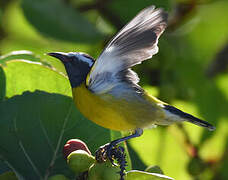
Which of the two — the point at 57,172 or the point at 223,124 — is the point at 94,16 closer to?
the point at 223,124

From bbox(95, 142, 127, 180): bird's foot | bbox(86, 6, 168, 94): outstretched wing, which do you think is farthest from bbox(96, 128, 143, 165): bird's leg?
bbox(86, 6, 168, 94): outstretched wing

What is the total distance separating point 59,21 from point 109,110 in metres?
1.24

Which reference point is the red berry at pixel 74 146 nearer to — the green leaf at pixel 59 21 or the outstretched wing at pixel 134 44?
the outstretched wing at pixel 134 44

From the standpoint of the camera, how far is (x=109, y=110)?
1.53 m

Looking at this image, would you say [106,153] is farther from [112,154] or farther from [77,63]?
[77,63]

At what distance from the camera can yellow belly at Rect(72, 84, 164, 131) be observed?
4.91ft

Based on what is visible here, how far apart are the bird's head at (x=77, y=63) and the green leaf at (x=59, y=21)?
38.7 inches

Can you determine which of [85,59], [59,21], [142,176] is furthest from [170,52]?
[142,176]

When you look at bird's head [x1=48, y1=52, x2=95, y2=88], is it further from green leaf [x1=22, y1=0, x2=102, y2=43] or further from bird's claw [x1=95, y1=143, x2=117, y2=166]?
green leaf [x1=22, y1=0, x2=102, y2=43]

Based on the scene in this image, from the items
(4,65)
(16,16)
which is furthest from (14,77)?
(16,16)

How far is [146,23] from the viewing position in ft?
4.77

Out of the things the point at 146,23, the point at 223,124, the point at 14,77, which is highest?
the point at 146,23

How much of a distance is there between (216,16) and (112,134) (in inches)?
76.8

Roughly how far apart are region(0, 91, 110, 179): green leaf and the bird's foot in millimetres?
121
